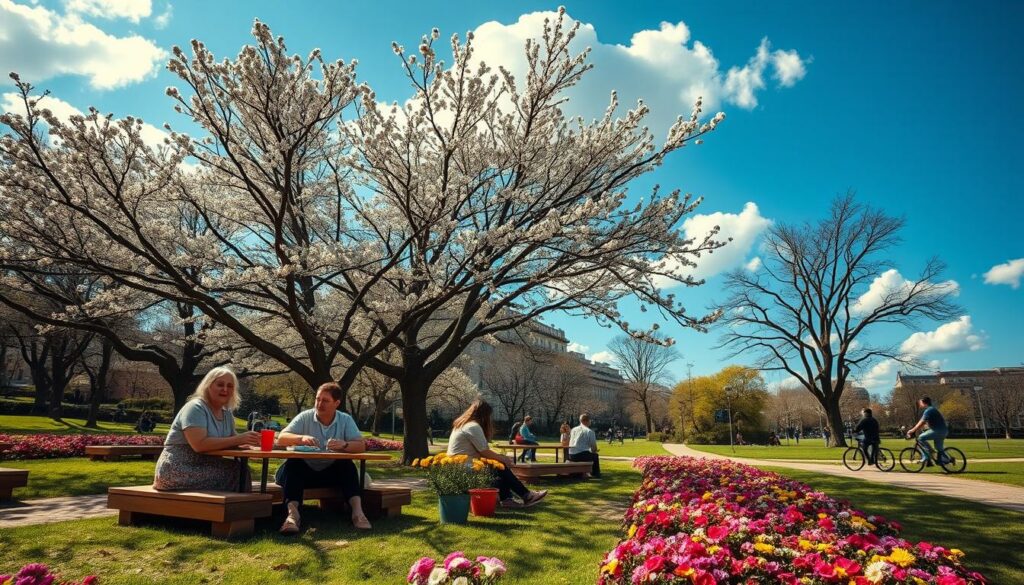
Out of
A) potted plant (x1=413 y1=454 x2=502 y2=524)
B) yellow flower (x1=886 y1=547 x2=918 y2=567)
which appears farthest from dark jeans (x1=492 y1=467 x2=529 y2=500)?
yellow flower (x1=886 y1=547 x2=918 y2=567)

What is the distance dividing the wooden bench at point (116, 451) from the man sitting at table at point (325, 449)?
24.5ft

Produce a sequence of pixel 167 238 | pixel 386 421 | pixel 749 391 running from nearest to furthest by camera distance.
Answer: pixel 167 238, pixel 749 391, pixel 386 421

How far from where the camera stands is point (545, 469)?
34.7 ft

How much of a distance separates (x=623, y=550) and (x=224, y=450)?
378 cm

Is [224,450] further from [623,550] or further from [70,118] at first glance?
[70,118]

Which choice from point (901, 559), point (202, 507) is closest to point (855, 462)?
point (901, 559)

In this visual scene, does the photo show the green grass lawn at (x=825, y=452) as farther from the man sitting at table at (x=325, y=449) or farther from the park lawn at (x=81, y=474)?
the man sitting at table at (x=325, y=449)

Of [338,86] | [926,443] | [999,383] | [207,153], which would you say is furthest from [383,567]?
[999,383]

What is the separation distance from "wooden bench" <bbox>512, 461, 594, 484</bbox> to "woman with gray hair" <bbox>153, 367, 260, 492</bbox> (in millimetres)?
5126

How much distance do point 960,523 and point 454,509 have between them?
232 inches

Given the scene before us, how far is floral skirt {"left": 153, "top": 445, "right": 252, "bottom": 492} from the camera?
5062 mm

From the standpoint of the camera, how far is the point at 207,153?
1144 cm

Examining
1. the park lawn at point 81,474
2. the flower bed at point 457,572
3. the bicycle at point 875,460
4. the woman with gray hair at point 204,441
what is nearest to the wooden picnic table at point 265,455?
the woman with gray hair at point 204,441

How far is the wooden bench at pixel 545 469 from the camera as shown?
1020 centimetres
